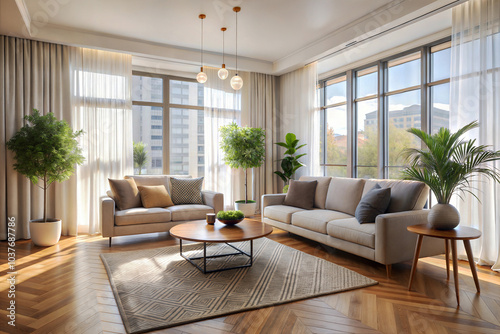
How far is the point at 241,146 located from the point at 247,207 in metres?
1.15

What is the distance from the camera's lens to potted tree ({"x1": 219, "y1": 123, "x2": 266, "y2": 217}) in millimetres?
5902

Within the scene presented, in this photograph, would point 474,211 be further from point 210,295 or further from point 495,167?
point 210,295

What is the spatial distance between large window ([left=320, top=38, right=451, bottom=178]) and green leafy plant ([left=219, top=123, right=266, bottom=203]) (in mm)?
1395

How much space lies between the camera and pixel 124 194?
14.9ft

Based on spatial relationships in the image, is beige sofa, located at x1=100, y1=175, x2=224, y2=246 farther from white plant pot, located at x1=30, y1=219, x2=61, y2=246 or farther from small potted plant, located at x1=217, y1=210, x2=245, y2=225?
small potted plant, located at x1=217, y1=210, x2=245, y2=225

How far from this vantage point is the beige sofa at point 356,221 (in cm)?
306

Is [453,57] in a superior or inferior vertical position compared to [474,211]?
superior

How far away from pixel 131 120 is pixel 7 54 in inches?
72.0

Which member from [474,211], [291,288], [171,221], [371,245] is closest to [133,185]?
[171,221]

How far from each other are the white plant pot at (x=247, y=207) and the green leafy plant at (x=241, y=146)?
0.36 feet

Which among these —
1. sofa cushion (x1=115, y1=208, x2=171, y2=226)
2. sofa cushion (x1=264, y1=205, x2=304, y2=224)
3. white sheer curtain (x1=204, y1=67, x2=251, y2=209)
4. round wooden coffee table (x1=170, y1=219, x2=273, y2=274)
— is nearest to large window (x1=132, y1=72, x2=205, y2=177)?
white sheer curtain (x1=204, y1=67, x2=251, y2=209)

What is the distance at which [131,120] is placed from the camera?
5.44 metres

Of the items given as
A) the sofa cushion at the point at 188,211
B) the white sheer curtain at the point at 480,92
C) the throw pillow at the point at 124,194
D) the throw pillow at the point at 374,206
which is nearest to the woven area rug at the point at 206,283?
the throw pillow at the point at 374,206

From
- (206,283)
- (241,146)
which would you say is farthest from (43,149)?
(241,146)
